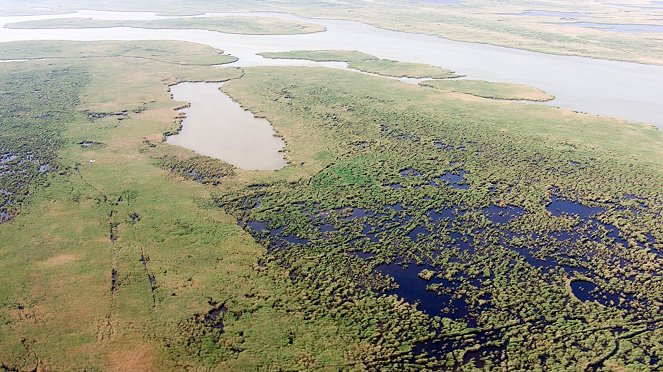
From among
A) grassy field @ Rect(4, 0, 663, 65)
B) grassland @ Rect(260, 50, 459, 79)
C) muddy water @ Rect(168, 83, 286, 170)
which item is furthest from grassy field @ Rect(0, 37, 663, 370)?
grassy field @ Rect(4, 0, 663, 65)

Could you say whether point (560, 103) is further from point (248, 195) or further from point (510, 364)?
point (510, 364)

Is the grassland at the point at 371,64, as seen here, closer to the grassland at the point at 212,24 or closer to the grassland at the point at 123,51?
the grassland at the point at 123,51

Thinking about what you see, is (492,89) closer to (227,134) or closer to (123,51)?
(227,134)

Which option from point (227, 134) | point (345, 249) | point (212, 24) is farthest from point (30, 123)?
point (212, 24)

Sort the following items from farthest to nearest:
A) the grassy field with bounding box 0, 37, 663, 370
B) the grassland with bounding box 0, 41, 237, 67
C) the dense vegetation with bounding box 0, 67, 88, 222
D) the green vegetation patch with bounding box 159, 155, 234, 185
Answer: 1. the grassland with bounding box 0, 41, 237, 67
2. the green vegetation patch with bounding box 159, 155, 234, 185
3. the dense vegetation with bounding box 0, 67, 88, 222
4. the grassy field with bounding box 0, 37, 663, 370

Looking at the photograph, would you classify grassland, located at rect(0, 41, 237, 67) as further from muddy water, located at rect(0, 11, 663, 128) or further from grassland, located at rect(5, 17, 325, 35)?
grassland, located at rect(5, 17, 325, 35)

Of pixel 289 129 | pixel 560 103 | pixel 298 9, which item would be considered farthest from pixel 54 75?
pixel 298 9

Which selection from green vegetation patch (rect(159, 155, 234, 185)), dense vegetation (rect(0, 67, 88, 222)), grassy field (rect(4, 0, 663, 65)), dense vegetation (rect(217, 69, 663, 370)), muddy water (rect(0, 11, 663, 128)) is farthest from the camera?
grassy field (rect(4, 0, 663, 65))
